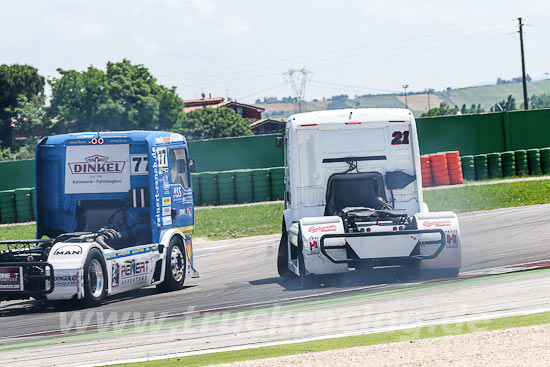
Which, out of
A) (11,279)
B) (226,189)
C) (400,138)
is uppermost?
(400,138)

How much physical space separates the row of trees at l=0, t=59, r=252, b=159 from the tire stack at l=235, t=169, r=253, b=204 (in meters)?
46.5

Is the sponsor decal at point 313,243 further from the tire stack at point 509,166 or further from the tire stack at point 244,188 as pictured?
the tire stack at point 509,166

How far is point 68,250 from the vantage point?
12664 mm

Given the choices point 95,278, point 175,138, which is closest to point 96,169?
point 175,138

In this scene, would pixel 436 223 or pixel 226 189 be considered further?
pixel 226 189

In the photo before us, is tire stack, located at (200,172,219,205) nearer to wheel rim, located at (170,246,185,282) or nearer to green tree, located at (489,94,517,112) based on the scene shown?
green tree, located at (489,94,517,112)

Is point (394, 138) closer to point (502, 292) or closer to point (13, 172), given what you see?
point (502, 292)

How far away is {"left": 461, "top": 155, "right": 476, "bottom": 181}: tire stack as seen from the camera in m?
34.8

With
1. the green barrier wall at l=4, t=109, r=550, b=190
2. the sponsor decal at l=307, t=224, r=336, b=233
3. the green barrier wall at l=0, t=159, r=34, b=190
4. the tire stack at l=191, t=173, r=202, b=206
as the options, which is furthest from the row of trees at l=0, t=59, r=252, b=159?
the sponsor decal at l=307, t=224, r=336, b=233

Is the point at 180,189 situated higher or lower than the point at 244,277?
higher

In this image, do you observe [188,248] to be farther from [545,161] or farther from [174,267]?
[545,161]

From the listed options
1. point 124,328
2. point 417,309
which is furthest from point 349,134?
point 124,328

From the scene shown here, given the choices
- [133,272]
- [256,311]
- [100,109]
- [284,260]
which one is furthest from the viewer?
[100,109]

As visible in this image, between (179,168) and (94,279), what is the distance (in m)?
3.23
